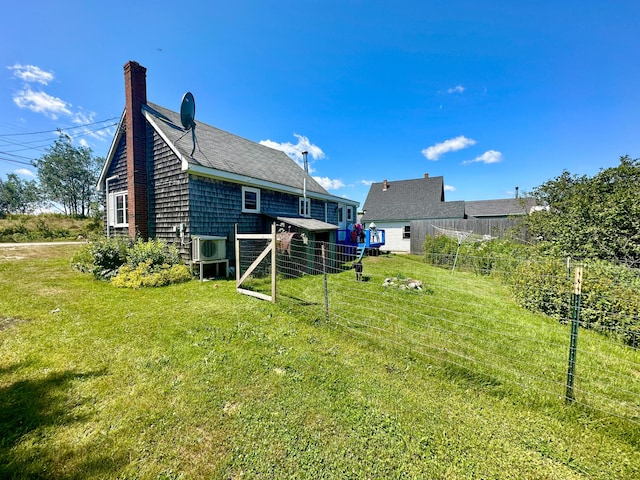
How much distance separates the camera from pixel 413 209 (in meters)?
21.8

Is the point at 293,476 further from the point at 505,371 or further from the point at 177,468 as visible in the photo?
the point at 505,371

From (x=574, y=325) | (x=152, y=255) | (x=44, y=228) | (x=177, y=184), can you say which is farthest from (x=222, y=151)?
(x=44, y=228)

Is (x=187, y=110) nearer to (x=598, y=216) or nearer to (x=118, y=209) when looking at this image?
(x=118, y=209)

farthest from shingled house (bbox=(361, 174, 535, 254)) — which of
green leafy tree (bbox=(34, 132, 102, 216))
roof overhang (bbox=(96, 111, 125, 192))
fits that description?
green leafy tree (bbox=(34, 132, 102, 216))

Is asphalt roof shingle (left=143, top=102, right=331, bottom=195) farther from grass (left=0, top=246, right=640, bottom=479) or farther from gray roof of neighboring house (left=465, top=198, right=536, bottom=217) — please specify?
gray roof of neighboring house (left=465, top=198, right=536, bottom=217)

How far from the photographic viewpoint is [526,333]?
4156mm

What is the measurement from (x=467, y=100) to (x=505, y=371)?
14.2m

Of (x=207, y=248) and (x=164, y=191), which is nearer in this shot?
(x=207, y=248)

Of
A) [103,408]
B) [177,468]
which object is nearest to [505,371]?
[177,468]

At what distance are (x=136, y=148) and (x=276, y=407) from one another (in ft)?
35.7

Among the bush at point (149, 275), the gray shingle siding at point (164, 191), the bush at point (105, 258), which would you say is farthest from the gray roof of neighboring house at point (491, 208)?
the bush at point (105, 258)

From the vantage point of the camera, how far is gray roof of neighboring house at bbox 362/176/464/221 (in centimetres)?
2115

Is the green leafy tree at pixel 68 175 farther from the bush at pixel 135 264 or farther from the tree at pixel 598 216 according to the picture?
the tree at pixel 598 216

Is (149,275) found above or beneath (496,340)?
above
